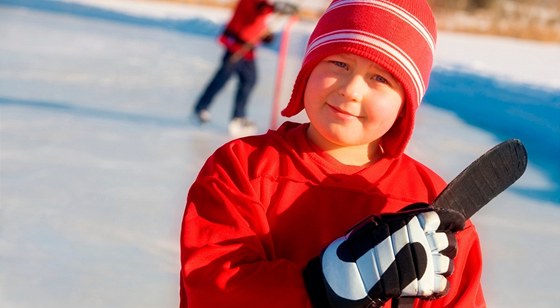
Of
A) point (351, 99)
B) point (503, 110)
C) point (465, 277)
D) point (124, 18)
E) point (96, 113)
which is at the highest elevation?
point (351, 99)

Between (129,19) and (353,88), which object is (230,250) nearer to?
(353,88)

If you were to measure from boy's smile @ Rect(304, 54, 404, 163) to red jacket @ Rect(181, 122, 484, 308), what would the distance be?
0.06m

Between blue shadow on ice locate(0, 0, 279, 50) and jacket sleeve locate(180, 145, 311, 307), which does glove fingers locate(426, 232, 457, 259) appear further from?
blue shadow on ice locate(0, 0, 279, 50)

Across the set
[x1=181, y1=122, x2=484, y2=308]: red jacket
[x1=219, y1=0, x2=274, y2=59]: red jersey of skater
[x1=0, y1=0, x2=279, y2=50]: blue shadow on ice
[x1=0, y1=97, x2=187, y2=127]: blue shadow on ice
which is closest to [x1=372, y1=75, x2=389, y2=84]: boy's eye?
[x1=181, y1=122, x2=484, y2=308]: red jacket

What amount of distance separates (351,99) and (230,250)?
26 centimetres

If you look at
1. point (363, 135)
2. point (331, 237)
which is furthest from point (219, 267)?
point (363, 135)

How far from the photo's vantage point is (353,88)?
4.39 ft

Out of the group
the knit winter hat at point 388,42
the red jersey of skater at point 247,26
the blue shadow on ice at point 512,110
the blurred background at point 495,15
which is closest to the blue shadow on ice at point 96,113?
the red jersey of skater at point 247,26

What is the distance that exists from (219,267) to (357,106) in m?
0.29

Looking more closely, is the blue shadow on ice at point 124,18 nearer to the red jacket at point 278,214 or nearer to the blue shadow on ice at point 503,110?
the blue shadow on ice at point 503,110

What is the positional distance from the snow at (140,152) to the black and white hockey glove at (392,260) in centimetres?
170

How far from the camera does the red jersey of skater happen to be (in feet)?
19.8

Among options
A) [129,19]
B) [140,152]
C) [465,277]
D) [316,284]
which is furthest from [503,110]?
[129,19]

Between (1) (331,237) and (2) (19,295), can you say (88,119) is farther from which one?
(1) (331,237)
